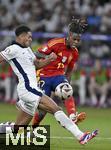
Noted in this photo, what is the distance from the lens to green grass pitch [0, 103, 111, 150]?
496 inches

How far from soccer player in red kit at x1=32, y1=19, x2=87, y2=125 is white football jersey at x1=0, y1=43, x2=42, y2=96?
1.59m

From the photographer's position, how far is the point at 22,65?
11969 millimetres

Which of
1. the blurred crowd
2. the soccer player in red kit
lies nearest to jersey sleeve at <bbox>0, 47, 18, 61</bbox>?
the soccer player in red kit

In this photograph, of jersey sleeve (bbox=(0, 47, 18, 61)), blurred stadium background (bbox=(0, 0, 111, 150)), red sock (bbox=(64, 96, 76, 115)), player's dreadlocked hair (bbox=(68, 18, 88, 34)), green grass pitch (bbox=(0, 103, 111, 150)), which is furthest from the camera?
blurred stadium background (bbox=(0, 0, 111, 150))

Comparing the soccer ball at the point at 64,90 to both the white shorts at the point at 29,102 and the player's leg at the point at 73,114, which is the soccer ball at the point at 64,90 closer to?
Answer: the player's leg at the point at 73,114

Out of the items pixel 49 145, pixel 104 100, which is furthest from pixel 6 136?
pixel 104 100

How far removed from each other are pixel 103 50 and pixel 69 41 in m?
10.3

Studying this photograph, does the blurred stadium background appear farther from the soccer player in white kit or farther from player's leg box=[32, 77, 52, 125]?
the soccer player in white kit

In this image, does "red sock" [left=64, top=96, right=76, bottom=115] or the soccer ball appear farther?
"red sock" [left=64, top=96, right=76, bottom=115]

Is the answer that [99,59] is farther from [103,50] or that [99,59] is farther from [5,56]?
[5,56]

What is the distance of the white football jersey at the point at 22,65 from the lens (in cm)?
1190

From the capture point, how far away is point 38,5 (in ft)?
86.7

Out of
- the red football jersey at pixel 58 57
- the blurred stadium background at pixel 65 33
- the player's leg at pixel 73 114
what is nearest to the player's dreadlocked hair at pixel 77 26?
the red football jersey at pixel 58 57

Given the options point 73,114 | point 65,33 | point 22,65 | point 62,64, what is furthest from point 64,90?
point 65,33
